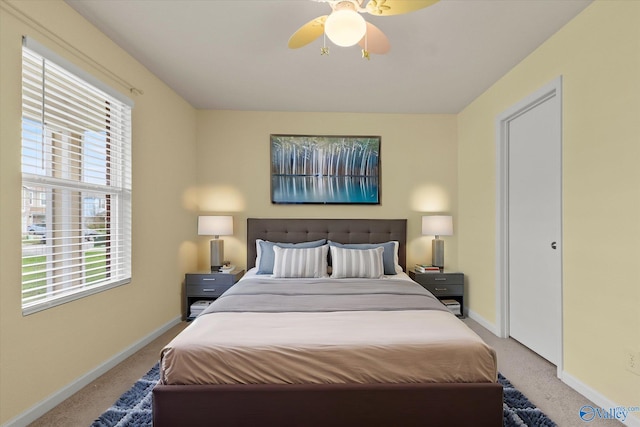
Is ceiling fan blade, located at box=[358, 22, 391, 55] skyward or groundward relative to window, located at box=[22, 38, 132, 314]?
skyward

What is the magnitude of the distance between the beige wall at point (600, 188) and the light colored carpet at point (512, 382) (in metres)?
0.20

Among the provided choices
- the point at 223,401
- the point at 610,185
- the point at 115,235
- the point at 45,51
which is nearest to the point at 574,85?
the point at 610,185

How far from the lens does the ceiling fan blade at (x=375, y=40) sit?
1987mm

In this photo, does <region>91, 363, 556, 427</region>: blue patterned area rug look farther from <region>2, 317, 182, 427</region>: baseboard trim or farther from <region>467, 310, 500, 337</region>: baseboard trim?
<region>467, 310, 500, 337</region>: baseboard trim

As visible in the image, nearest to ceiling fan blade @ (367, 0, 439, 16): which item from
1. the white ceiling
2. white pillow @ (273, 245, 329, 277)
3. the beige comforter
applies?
the white ceiling

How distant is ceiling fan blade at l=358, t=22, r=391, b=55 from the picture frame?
208 cm

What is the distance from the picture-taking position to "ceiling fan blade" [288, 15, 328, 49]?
1.93 meters

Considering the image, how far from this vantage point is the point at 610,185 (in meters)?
2.08

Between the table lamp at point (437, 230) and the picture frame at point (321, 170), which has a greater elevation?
the picture frame at point (321, 170)

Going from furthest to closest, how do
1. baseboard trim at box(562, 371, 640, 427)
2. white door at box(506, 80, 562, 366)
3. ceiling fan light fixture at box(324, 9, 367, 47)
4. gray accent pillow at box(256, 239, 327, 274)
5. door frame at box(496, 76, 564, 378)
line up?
gray accent pillow at box(256, 239, 327, 274)
door frame at box(496, 76, 564, 378)
white door at box(506, 80, 562, 366)
baseboard trim at box(562, 371, 640, 427)
ceiling fan light fixture at box(324, 9, 367, 47)

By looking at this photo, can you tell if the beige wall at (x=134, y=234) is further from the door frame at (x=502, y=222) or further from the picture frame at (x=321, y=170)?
the door frame at (x=502, y=222)

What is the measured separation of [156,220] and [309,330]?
2.19 meters

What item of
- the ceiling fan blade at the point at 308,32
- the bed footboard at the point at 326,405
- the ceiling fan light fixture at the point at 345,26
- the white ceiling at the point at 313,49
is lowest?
the bed footboard at the point at 326,405
